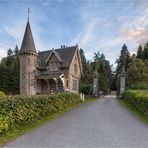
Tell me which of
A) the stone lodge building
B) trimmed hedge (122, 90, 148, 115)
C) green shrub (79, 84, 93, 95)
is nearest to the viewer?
trimmed hedge (122, 90, 148, 115)

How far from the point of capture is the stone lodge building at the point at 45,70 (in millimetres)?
28312

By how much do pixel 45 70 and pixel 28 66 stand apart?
328 cm

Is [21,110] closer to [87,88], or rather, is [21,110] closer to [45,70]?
[45,70]

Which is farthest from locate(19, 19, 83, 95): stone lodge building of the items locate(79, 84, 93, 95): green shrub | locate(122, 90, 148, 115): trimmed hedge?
locate(122, 90, 148, 115): trimmed hedge

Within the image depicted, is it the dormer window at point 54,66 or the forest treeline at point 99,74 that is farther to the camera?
the forest treeline at point 99,74

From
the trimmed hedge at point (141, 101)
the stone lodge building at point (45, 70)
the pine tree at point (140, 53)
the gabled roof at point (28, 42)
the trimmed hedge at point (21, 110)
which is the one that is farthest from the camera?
the pine tree at point (140, 53)

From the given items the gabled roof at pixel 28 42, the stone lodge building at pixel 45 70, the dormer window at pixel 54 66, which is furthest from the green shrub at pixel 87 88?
the gabled roof at pixel 28 42

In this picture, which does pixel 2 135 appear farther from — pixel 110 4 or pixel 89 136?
pixel 110 4

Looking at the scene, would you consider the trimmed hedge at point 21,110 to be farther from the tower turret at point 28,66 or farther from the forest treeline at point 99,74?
the forest treeline at point 99,74

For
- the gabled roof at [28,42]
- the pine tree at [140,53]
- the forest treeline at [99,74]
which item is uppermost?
the pine tree at [140,53]

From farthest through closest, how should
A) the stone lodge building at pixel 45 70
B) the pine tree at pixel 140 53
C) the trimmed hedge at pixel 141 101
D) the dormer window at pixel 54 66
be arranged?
the pine tree at pixel 140 53 → the dormer window at pixel 54 66 → the stone lodge building at pixel 45 70 → the trimmed hedge at pixel 141 101

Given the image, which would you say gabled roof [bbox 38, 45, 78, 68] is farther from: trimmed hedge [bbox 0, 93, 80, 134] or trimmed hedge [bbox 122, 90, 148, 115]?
trimmed hedge [bbox 0, 93, 80, 134]

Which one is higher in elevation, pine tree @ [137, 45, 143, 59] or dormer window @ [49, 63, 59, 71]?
pine tree @ [137, 45, 143, 59]

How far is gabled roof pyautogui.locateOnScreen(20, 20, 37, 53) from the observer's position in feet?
93.6
